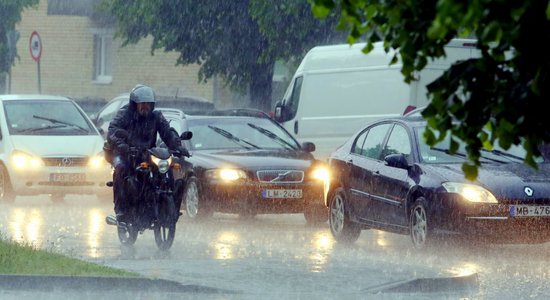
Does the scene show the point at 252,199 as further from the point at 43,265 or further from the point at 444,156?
the point at 43,265

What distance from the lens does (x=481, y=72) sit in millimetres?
5246

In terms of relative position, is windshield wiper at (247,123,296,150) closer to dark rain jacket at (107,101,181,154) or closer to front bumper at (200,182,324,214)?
front bumper at (200,182,324,214)

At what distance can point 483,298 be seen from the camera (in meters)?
10.7

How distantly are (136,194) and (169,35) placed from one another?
56.6 feet

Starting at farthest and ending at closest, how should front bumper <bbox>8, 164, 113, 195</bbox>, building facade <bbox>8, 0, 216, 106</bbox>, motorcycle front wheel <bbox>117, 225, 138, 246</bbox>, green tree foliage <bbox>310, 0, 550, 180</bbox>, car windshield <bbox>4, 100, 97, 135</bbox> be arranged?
building facade <bbox>8, 0, 216, 106</bbox> < car windshield <bbox>4, 100, 97, 135</bbox> < front bumper <bbox>8, 164, 113, 195</bbox> < motorcycle front wheel <bbox>117, 225, 138, 246</bbox> < green tree foliage <bbox>310, 0, 550, 180</bbox>

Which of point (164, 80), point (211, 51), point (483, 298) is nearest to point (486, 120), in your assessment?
point (483, 298)

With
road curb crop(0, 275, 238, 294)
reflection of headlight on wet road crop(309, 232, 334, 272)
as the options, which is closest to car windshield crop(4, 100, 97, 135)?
reflection of headlight on wet road crop(309, 232, 334, 272)

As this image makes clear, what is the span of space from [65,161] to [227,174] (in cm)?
383

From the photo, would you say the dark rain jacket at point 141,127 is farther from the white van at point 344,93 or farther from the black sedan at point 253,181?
the white van at point 344,93

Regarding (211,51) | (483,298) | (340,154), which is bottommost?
(483,298)

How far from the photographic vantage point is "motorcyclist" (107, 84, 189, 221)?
1410cm

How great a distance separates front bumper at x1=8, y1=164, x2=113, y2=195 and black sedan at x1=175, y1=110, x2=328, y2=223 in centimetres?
251

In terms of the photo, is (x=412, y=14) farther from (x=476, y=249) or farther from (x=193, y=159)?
(x=193, y=159)

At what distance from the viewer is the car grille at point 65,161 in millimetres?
20562
